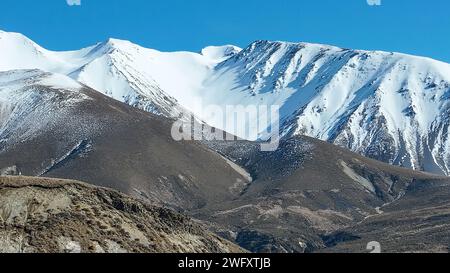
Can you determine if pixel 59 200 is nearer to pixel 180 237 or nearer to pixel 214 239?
pixel 180 237

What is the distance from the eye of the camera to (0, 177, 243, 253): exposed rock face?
291 ft

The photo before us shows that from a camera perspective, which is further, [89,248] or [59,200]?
[59,200]

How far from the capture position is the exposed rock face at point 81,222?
3492 inches

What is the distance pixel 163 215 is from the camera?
349 feet

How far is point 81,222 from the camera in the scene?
3696 inches
